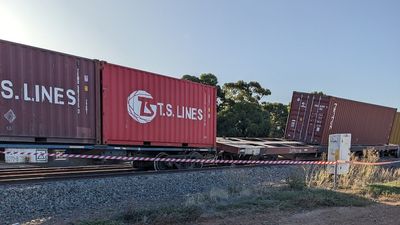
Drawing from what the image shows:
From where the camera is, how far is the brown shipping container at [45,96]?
11927mm

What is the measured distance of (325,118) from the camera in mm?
23375

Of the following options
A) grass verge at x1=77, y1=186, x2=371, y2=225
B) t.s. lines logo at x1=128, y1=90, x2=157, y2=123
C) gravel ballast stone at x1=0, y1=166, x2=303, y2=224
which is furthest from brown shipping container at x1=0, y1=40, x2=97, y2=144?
grass verge at x1=77, y1=186, x2=371, y2=225

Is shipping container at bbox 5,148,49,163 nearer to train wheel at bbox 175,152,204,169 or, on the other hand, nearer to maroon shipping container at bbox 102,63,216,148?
maroon shipping container at bbox 102,63,216,148

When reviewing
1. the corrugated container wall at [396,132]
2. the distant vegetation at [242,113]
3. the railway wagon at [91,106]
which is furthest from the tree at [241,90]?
the railway wagon at [91,106]

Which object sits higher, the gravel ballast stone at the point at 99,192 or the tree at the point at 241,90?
the tree at the point at 241,90

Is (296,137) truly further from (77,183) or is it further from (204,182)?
(77,183)

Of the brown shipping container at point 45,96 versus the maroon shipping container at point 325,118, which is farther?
the maroon shipping container at point 325,118

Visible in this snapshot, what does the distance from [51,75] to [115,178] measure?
3807mm

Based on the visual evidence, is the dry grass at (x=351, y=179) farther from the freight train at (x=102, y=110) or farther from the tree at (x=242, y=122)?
the tree at (x=242, y=122)

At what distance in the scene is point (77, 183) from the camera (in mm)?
10500

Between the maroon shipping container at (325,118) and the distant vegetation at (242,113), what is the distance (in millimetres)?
10567

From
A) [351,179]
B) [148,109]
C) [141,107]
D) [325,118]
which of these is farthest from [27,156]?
[325,118]

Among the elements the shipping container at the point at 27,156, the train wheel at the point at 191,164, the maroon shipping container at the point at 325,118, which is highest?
the maroon shipping container at the point at 325,118

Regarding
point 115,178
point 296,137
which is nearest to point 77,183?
point 115,178
